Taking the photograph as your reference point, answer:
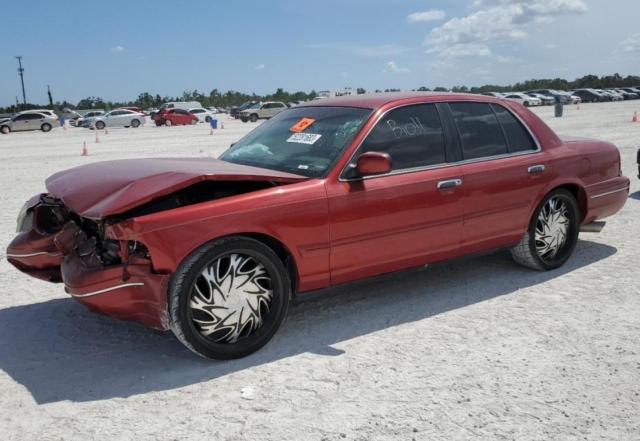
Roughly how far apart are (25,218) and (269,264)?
196 centimetres

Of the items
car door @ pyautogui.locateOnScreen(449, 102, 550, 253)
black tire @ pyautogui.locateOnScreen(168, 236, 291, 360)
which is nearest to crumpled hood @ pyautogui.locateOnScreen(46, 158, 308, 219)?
black tire @ pyautogui.locateOnScreen(168, 236, 291, 360)

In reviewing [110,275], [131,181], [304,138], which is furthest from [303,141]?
[110,275]

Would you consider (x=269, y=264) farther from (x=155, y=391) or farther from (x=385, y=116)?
(x=385, y=116)

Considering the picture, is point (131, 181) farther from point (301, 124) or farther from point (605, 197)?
point (605, 197)

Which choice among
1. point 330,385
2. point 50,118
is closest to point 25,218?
point 330,385

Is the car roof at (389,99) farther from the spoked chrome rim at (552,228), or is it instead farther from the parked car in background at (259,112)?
the parked car in background at (259,112)

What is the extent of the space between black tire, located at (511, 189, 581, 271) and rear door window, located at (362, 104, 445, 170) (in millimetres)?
1174

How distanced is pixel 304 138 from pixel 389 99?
2.39 ft

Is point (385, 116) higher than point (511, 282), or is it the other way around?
point (385, 116)

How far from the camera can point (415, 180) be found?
14.2 feet

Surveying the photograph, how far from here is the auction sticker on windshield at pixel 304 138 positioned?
4397 mm

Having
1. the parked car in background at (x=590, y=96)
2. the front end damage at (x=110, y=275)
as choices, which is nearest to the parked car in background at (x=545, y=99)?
the parked car in background at (x=590, y=96)

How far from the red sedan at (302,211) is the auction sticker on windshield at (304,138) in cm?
1

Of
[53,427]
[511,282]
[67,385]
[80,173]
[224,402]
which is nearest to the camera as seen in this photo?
[53,427]
